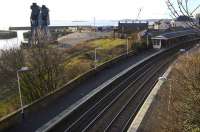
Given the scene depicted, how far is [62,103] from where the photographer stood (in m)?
27.0

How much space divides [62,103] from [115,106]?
490 cm

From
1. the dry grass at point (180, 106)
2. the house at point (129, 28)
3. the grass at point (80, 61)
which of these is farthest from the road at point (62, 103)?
the house at point (129, 28)

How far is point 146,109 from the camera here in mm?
24562

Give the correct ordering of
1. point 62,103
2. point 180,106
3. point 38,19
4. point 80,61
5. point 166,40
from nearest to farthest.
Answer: point 180,106 < point 62,103 < point 80,61 < point 166,40 < point 38,19

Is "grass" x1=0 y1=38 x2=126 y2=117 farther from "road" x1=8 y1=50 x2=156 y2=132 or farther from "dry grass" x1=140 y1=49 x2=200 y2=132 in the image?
"dry grass" x1=140 y1=49 x2=200 y2=132

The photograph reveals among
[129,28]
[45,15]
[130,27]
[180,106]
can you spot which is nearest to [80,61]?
[45,15]

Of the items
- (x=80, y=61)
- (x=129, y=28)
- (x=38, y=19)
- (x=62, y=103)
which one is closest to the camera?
(x=62, y=103)

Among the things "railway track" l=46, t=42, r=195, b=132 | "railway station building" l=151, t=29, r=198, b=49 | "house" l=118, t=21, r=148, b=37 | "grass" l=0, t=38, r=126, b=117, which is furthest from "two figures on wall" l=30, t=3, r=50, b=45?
"railway track" l=46, t=42, r=195, b=132

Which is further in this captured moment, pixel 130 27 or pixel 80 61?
pixel 130 27

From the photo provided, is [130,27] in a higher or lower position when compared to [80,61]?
higher

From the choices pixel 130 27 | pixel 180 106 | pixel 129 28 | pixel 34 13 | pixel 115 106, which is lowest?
pixel 115 106

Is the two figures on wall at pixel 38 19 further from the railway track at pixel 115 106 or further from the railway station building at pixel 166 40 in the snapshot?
the railway track at pixel 115 106

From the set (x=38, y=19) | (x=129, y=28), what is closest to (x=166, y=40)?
(x=129, y=28)

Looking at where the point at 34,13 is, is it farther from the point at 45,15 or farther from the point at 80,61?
the point at 80,61
